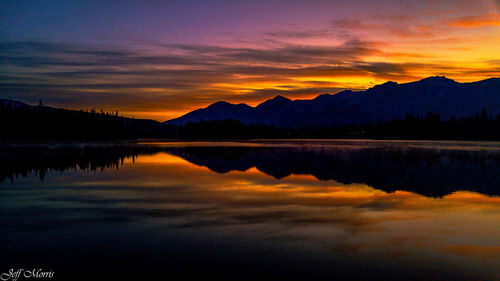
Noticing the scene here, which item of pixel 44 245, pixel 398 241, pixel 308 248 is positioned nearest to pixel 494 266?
pixel 398 241

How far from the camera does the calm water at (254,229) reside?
11469 millimetres

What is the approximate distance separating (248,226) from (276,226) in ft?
3.49

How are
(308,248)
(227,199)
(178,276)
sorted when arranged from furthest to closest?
(227,199) < (308,248) < (178,276)

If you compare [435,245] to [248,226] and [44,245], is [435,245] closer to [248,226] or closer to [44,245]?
[248,226]

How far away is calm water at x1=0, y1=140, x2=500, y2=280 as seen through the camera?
1147cm

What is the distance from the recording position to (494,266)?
11.7m
